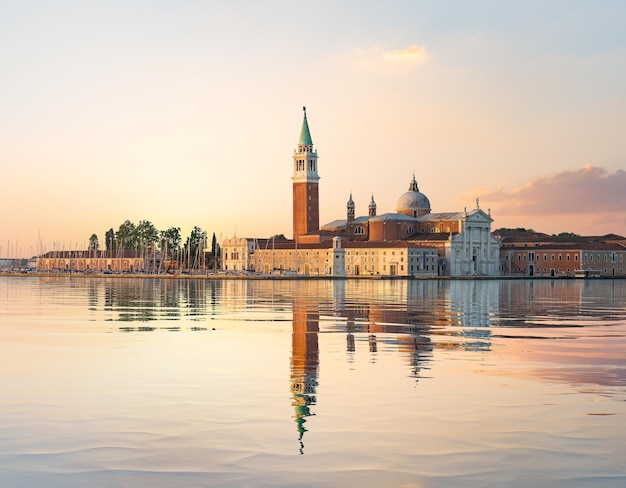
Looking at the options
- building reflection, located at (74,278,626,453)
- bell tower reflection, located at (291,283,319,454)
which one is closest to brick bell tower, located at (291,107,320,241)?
building reflection, located at (74,278,626,453)

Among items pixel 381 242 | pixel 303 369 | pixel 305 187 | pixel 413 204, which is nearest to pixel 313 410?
pixel 303 369

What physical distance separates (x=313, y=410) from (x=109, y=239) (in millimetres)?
181923

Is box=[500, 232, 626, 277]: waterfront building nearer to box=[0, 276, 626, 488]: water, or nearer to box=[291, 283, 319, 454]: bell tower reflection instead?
box=[291, 283, 319, 454]: bell tower reflection

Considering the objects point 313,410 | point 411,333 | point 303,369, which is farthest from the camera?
point 411,333

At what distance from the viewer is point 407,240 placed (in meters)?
147

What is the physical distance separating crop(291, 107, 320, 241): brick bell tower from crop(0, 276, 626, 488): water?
12280 centimetres

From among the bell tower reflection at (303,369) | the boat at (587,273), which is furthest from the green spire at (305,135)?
the bell tower reflection at (303,369)

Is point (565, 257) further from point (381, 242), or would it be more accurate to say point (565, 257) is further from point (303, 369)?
point (303, 369)

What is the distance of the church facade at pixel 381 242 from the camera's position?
141625 mm

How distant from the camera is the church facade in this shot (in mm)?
141625

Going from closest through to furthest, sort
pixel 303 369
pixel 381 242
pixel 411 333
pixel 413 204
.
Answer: pixel 303 369
pixel 411 333
pixel 381 242
pixel 413 204

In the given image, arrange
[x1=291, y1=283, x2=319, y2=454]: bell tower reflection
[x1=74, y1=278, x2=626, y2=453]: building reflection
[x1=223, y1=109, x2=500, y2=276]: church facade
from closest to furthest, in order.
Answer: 1. [x1=291, y1=283, x2=319, y2=454]: bell tower reflection
2. [x1=74, y1=278, x2=626, y2=453]: building reflection
3. [x1=223, y1=109, x2=500, y2=276]: church facade

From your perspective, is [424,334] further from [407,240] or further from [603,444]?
[407,240]

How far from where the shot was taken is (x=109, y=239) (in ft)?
623
